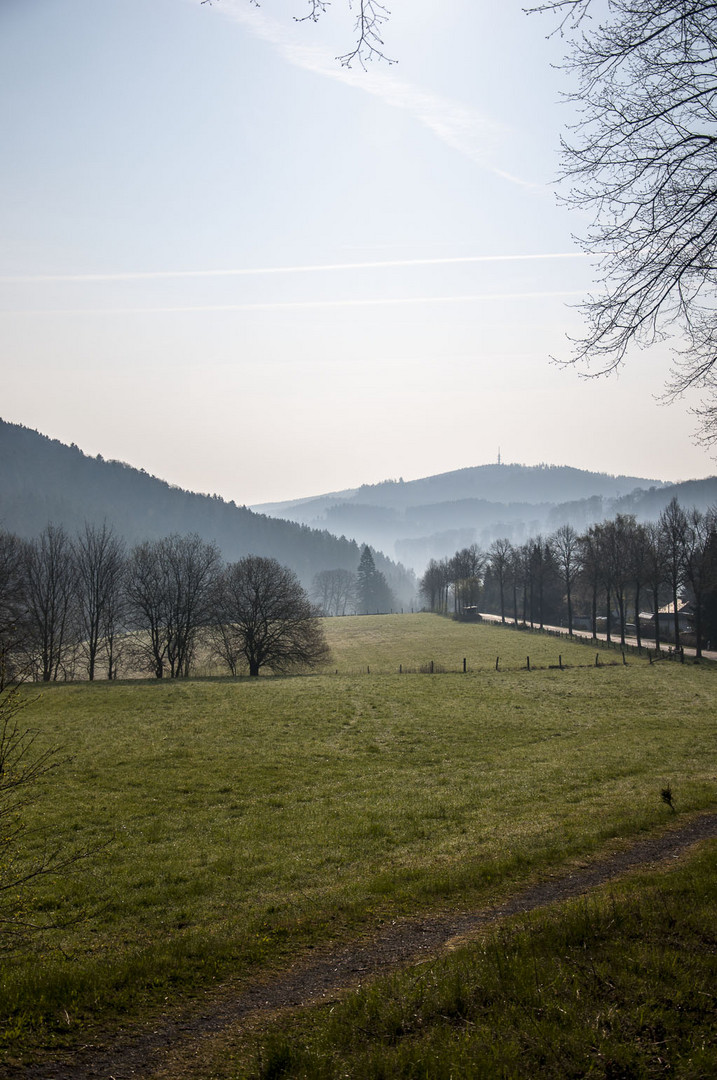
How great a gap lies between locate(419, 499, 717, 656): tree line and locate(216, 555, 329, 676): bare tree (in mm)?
34750

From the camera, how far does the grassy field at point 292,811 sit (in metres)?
7.86

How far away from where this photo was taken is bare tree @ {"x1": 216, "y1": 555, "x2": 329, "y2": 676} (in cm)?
5131

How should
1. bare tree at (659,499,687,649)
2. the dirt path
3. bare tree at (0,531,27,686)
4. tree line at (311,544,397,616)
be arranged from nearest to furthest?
1. the dirt path
2. bare tree at (0,531,27,686)
3. bare tree at (659,499,687,649)
4. tree line at (311,544,397,616)

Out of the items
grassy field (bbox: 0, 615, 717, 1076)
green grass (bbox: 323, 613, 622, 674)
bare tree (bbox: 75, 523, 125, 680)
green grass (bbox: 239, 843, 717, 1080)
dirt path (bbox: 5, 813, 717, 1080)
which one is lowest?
green grass (bbox: 323, 613, 622, 674)

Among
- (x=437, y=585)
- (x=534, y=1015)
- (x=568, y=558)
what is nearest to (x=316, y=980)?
(x=534, y=1015)

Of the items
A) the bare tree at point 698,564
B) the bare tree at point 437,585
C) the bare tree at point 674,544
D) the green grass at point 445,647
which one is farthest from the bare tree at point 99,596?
the bare tree at point 437,585

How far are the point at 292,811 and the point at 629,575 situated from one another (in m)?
61.9

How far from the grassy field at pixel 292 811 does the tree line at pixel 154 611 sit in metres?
16.6

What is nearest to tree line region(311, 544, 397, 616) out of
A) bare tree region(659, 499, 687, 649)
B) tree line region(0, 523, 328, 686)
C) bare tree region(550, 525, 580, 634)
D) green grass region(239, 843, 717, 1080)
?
bare tree region(550, 525, 580, 634)

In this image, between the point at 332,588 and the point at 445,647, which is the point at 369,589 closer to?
the point at 332,588

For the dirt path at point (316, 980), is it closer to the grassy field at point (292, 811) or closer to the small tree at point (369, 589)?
the grassy field at point (292, 811)

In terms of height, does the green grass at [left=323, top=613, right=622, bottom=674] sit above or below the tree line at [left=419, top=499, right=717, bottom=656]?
below

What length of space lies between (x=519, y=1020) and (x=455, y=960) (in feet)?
5.01

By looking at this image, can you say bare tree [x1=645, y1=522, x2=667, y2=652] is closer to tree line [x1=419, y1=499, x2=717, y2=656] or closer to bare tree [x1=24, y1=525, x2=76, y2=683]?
tree line [x1=419, y1=499, x2=717, y2=656]
